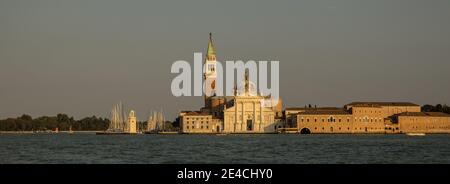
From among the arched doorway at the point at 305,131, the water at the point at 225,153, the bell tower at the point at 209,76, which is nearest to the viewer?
the water at the point at 225,153

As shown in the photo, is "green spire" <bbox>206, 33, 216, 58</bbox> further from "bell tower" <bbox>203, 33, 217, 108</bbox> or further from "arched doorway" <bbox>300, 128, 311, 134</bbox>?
"arched doorway" <bbox>300, 128, 311, 134</bbox>

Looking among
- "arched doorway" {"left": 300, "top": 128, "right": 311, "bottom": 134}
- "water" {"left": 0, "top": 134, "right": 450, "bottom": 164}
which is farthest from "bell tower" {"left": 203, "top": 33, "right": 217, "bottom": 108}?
"water" {"left": 0, "top": 134, "right": 450, "bottom": 164}

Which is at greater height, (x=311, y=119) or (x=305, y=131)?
(x=311, y=119)

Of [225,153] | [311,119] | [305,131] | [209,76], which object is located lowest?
[225,153]

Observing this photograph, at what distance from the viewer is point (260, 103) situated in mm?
105188

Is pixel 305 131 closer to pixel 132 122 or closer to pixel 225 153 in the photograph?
pixel 132 122

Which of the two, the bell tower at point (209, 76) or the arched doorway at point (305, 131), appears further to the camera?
the bell tower at point (209, 76)

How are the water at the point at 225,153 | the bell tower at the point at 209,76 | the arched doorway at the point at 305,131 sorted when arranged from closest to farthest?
the water at the point at 225,153
the arched doorway at the point at 305,131
the bell tower at the point at 209,76

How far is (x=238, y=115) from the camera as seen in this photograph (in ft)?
345

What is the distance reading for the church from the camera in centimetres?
10494

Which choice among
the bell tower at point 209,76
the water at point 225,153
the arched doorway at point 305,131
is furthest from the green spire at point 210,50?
the water at point 225,153

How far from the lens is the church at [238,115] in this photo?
10494 centimetres

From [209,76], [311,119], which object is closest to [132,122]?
[209,76]

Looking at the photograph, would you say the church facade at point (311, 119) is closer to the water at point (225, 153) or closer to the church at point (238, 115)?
the church at point (238, 115)
